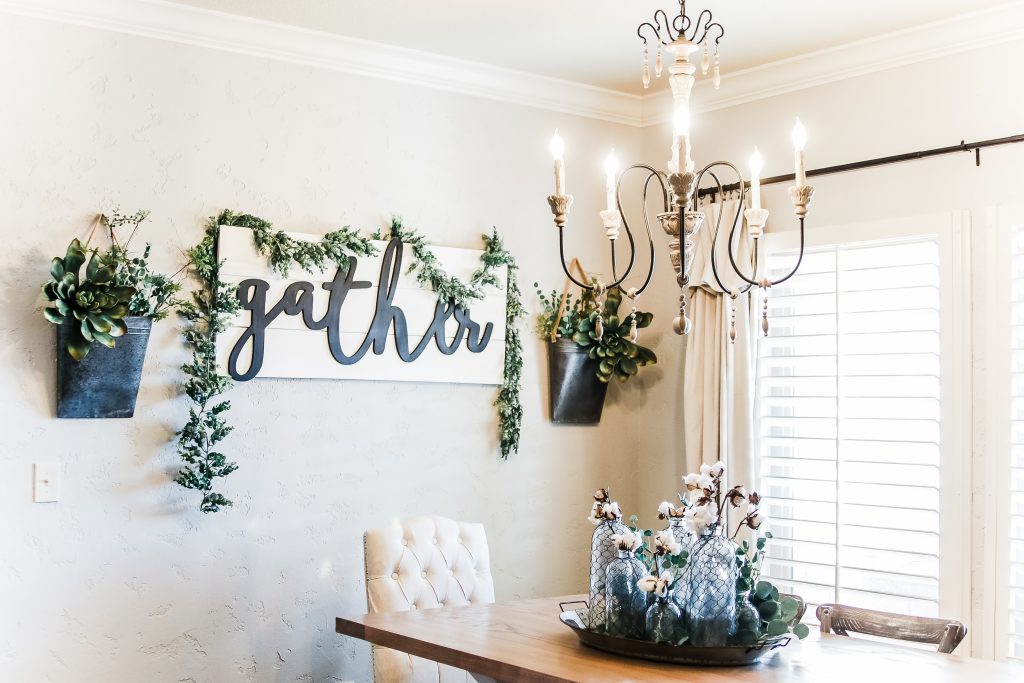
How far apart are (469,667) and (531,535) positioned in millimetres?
1874

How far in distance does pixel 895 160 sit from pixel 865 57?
0.41 meters

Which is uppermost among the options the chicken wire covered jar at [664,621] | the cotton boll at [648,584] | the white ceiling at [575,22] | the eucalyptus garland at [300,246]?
the white ceiling at [575,22]

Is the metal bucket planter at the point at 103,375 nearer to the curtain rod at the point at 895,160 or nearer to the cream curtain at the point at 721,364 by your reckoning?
the cream curtain at the point at 721,364

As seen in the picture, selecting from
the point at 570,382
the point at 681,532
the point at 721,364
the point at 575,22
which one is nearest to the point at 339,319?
the point at 570,382

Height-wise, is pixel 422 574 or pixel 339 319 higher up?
pixel 339 319

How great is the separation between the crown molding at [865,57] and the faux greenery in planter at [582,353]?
37.9 inches

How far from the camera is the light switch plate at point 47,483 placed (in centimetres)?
330

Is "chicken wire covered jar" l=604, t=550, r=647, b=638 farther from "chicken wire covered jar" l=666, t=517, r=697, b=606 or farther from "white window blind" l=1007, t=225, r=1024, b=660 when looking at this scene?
"white window blind" l=1007, t=225, r=1024, b=660

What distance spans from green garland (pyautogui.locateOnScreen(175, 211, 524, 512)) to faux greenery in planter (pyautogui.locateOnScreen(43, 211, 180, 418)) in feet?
0.50

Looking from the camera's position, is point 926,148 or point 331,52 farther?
point 331,52

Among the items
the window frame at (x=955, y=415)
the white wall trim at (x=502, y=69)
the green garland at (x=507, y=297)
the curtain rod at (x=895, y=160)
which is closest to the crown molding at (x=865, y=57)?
the white wall trim at (x=502, y=69)

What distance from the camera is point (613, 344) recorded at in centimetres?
454

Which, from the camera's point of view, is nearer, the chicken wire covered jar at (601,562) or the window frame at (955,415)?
the chicken wire covered jar at (601,562)

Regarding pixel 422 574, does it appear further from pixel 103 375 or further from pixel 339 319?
pixel 103 375
